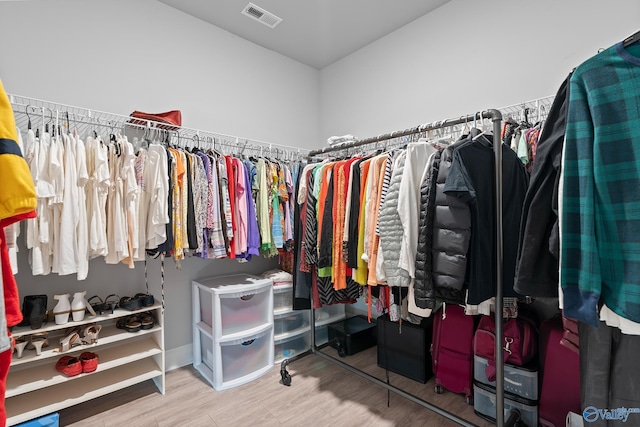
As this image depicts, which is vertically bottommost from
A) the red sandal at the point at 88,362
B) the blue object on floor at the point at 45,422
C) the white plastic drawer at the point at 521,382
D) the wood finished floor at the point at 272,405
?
the wood finished floor at the point at 272,405

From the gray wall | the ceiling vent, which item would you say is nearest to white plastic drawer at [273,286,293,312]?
the gray wall

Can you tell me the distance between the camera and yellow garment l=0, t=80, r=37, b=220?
0.82 m

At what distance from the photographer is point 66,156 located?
1664 mm

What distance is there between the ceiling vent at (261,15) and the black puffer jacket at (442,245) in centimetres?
209

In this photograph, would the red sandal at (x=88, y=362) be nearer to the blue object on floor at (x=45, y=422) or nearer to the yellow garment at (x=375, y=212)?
the blue object on floor at (x=45, y=422)

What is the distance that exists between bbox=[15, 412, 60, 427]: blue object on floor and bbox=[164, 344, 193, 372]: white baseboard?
0.78 metres

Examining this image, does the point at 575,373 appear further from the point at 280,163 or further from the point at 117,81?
the point at 117,81

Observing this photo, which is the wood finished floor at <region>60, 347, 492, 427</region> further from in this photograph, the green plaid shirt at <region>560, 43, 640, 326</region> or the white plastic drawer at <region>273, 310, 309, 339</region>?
the green plaid shirt at <region>560, 43, 640, 326</region>

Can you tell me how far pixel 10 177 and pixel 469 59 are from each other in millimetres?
2817

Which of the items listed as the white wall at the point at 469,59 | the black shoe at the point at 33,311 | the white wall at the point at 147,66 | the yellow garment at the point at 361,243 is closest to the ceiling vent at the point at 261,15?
the white wall at the point at 147,66

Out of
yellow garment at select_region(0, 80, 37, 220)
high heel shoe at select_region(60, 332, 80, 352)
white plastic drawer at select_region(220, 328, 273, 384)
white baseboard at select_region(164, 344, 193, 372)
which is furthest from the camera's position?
white baseboard at select_region(164, 344, 193, 372)

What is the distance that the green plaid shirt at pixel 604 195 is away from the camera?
2.72ft

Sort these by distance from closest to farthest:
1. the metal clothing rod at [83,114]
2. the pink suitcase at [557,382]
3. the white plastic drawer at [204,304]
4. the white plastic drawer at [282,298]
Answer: the pink suitcase at [557,382], the metal clothing rod at [83,114], the white plastic drawer at [204,304], the white plastic drawer at [282,298]

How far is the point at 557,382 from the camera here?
162 cm
